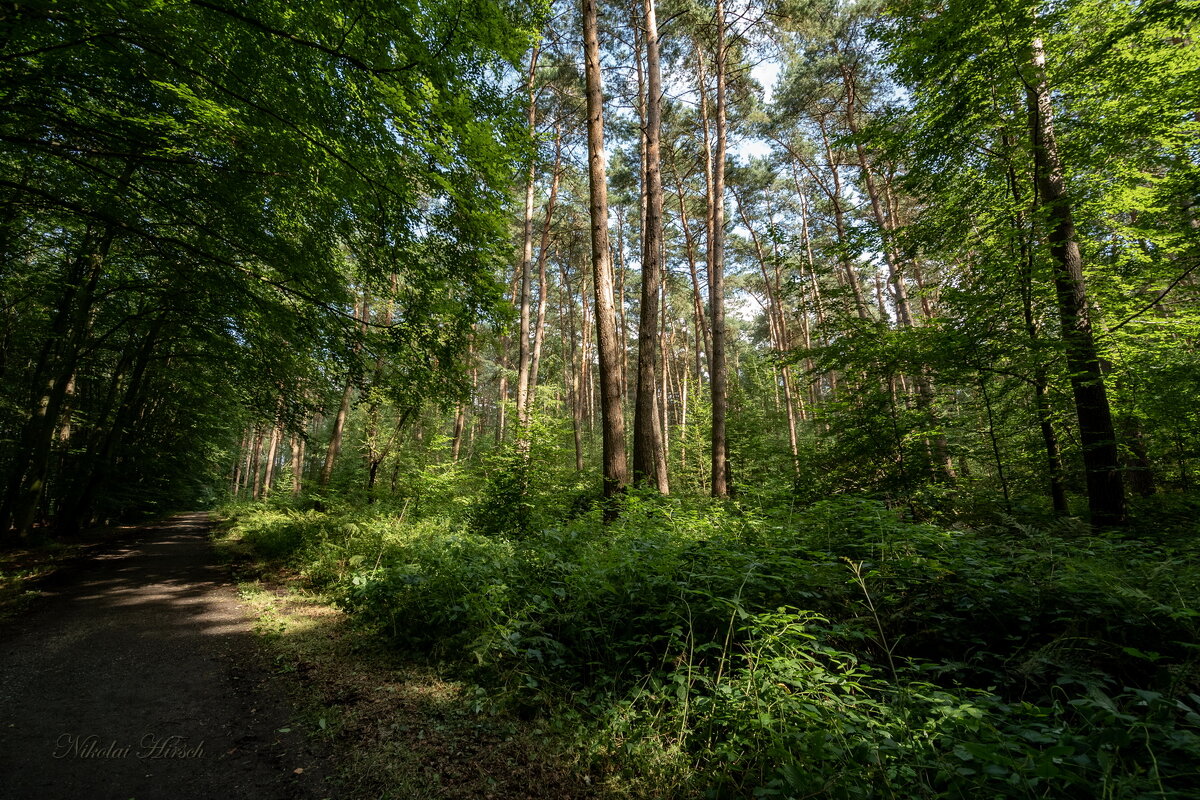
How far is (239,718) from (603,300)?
263 inches

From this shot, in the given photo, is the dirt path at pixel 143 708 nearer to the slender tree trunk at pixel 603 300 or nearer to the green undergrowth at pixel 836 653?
the green undergrowth at pixel 836 653

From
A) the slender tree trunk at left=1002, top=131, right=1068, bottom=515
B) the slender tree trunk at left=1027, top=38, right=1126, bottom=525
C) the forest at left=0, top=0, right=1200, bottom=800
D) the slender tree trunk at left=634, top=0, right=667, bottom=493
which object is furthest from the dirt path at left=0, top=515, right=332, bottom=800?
the slender tree trunk at left=1002, top=131, right=1068, bottom=515

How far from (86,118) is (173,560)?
8.67 metres

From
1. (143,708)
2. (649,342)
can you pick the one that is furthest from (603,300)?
(143,708)

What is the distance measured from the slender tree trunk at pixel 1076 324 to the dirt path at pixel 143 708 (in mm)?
8333

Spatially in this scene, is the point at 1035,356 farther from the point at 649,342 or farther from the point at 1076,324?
the point at 649,342

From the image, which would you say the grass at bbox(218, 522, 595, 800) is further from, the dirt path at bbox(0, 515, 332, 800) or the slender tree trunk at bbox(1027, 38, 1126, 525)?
the slender tree trunk at bbox(1027, 38, 1126, 525)

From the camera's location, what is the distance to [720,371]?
11.2 m

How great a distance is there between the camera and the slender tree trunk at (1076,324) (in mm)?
5125

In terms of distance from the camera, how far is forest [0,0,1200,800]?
2.42m

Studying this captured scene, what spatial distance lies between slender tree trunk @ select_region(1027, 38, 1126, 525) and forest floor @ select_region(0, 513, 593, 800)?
22.9ft

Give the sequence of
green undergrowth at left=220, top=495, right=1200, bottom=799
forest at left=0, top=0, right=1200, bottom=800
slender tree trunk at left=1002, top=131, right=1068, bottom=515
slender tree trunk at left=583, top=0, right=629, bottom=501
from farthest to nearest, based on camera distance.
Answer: slender tree trunk at left=583, top=0, right=629, bottom=501 → slender tree trunk at left=1002, top=131, right=1068, bottom=515 → forest at left=0, top=0, right=1200, bottom=800 → green undergrowth at left=220, top=495, right=1200, bottom=799
